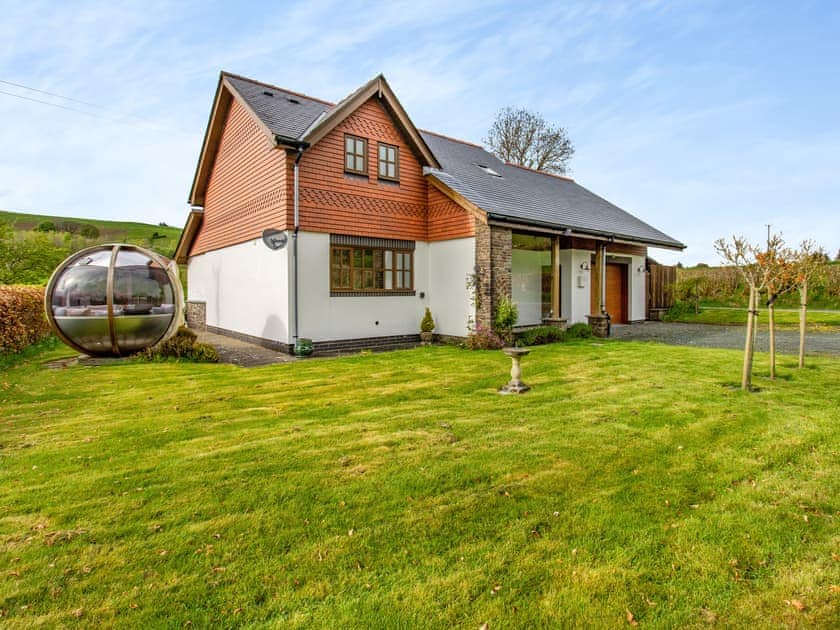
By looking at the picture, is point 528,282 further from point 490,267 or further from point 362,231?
point 362,231

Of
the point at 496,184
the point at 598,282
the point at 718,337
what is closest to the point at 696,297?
the point at 598,282

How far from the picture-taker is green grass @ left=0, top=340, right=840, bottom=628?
246 cm

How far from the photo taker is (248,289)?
1384cm

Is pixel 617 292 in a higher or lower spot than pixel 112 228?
lower

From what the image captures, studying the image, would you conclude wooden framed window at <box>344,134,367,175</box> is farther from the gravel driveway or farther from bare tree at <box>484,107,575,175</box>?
bare tree at <box>484,107,575,175</box>

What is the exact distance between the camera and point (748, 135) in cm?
1565

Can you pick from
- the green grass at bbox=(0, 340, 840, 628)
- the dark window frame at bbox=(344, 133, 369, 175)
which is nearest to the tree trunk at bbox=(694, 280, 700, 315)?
the green grass at bbox=(0, 340, 840, 628)

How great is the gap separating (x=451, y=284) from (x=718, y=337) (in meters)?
8.61

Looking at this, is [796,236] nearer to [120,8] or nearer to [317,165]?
[317,165]

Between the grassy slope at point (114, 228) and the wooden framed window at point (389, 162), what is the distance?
28.8 metres

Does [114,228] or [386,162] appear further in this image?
[114,228]

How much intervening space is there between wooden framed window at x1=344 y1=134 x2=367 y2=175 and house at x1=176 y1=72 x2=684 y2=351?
0.03 m

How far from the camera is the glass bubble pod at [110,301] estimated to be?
9.62 m

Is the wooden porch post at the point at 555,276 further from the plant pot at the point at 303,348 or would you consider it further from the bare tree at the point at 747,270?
the plant pot at the point at 303,348
